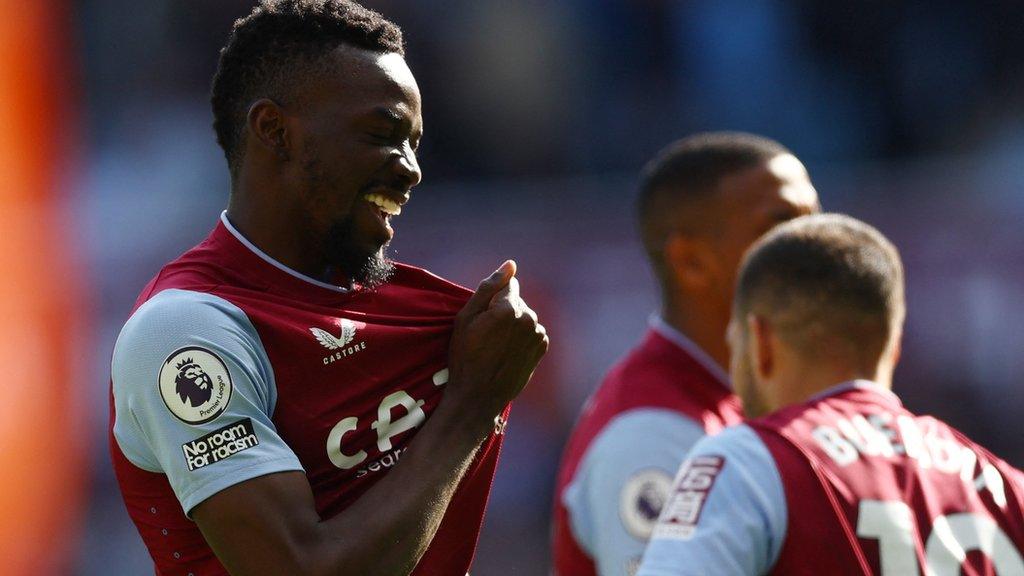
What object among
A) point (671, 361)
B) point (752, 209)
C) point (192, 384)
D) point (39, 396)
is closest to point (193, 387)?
point (192, 384)

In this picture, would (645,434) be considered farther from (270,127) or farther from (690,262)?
(270,127)

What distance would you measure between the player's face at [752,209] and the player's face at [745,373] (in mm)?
923

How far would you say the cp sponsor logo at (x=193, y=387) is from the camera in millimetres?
2178

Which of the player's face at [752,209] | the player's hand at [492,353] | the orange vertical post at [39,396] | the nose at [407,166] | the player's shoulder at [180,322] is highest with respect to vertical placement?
the nose at [407,166]

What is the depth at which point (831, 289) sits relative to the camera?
3117 millimetres

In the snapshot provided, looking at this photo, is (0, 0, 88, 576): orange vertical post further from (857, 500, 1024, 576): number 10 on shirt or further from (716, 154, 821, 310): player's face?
(857, 500, 1024, 576): number 10 on shirt

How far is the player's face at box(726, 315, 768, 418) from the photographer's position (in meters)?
3.29

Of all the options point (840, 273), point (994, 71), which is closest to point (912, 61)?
point (994, 71)

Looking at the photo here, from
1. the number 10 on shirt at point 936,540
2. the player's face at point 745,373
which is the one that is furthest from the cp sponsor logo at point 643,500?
the number 10 on shirt at point 936,540

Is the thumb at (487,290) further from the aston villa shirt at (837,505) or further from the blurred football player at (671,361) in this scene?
the blurred football player at (671,361)

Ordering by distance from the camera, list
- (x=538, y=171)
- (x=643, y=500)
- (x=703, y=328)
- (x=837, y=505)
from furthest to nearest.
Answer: (x=538, y=171) < (x=703, y=328) < (x=643, y=500) < (x=837, y=505)

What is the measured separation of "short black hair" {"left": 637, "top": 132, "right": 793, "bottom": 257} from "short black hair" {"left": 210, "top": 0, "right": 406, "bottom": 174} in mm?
2039

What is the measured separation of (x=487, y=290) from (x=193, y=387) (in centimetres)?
59

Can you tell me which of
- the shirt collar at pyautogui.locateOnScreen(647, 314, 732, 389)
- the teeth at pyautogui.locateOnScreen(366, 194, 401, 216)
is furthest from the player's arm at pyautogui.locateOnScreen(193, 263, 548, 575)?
the shirt collar at pyautogui.locateOnScreen(647, 314, 732, 389)
